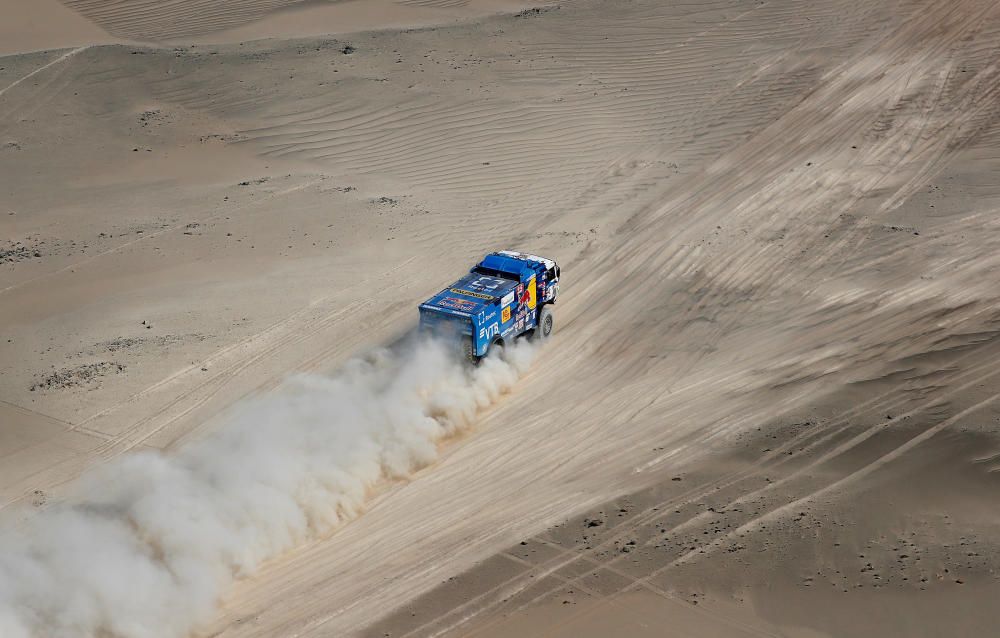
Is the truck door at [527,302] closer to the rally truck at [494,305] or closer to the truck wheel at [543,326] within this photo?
the rally truck at [494,305]

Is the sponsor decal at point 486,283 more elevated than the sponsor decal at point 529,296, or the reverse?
the sponsor decal at point 486,283

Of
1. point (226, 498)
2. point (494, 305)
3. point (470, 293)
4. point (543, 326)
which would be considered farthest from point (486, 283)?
point (226, 498)

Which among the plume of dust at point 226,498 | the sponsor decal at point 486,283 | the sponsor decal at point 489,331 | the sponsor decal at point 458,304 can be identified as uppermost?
the sponsor decal at point 486,283

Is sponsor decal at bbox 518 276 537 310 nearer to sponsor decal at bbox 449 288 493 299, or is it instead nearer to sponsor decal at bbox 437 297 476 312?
sponsor decal at bbox 449 288 493 299

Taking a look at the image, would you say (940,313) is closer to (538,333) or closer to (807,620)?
(538,333)

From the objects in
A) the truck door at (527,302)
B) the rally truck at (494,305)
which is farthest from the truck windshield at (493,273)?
the truck door at (527,302)

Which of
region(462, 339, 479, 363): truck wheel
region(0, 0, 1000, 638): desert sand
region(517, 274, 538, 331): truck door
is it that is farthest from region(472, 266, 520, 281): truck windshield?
region(462, 339, 479, 363): truck wheel

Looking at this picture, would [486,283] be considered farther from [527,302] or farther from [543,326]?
[543,326]
